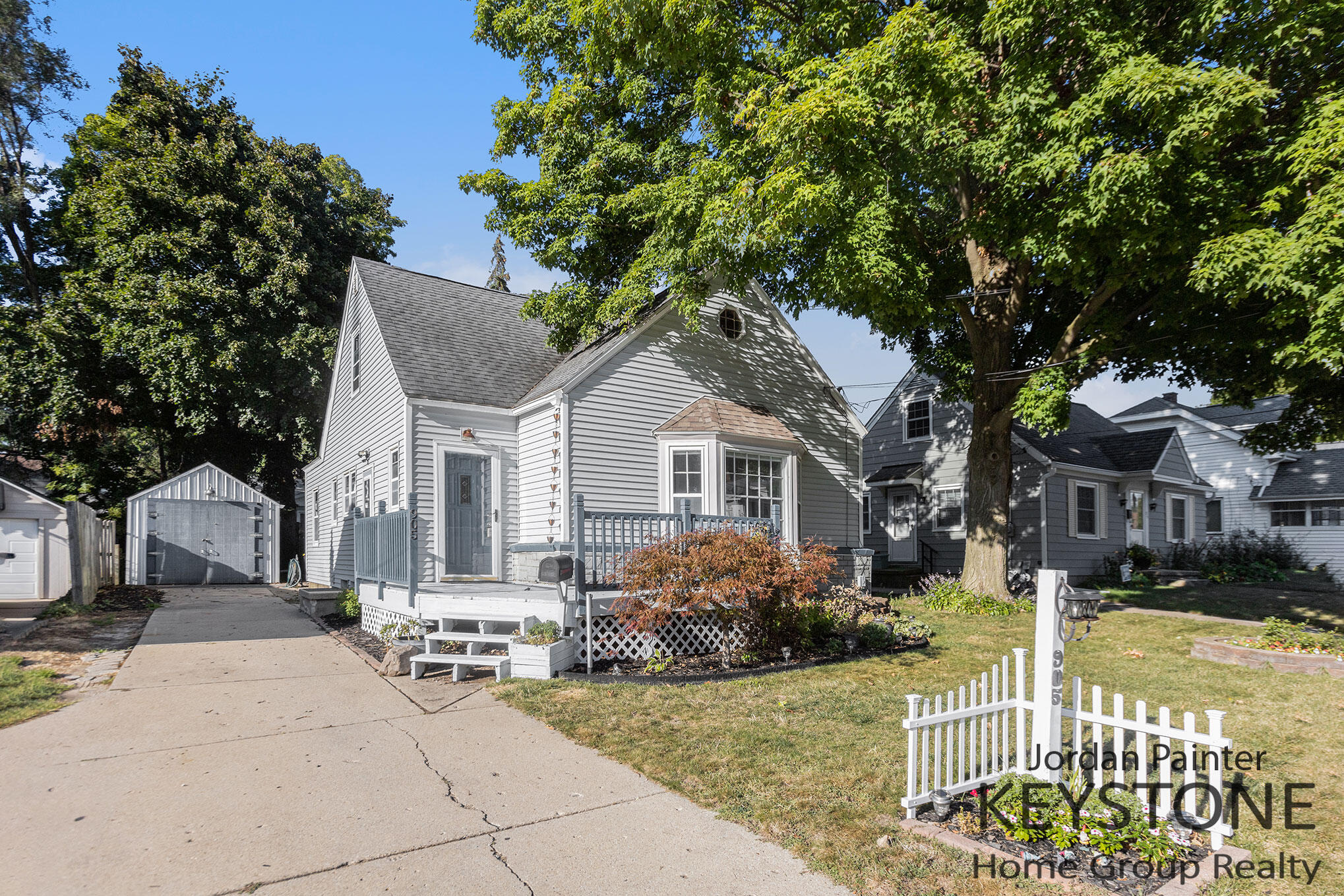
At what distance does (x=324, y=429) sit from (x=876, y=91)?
Answer: 17.0 metres

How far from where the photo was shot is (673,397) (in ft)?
44.8

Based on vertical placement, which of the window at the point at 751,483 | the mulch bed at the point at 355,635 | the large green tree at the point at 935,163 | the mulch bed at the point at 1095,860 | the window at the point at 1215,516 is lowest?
the mulch bed at the point at 355,635

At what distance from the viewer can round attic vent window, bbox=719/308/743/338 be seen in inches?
572

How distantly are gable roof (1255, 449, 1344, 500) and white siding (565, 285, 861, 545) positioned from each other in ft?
59.1

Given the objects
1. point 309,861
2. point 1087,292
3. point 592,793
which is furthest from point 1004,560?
point 309,861

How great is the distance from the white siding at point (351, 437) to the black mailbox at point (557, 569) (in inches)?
195

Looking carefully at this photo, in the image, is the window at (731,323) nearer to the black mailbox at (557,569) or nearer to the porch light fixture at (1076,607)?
the black mailbox at (557,569)

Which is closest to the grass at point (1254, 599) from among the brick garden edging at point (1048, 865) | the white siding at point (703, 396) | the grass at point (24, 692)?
the white siding at point (703, 396)

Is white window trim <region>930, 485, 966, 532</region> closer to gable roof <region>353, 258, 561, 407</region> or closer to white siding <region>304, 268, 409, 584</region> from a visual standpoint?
gable roof <region>353, 258, 561, 407</region>

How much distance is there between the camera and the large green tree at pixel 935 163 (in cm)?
959

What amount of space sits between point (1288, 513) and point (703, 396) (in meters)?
23.3

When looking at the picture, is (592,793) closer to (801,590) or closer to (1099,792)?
(1099,792)

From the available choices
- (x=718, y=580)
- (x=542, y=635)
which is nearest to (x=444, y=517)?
(x=542, y=635)

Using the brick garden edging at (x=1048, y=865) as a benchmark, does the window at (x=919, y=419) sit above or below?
above
